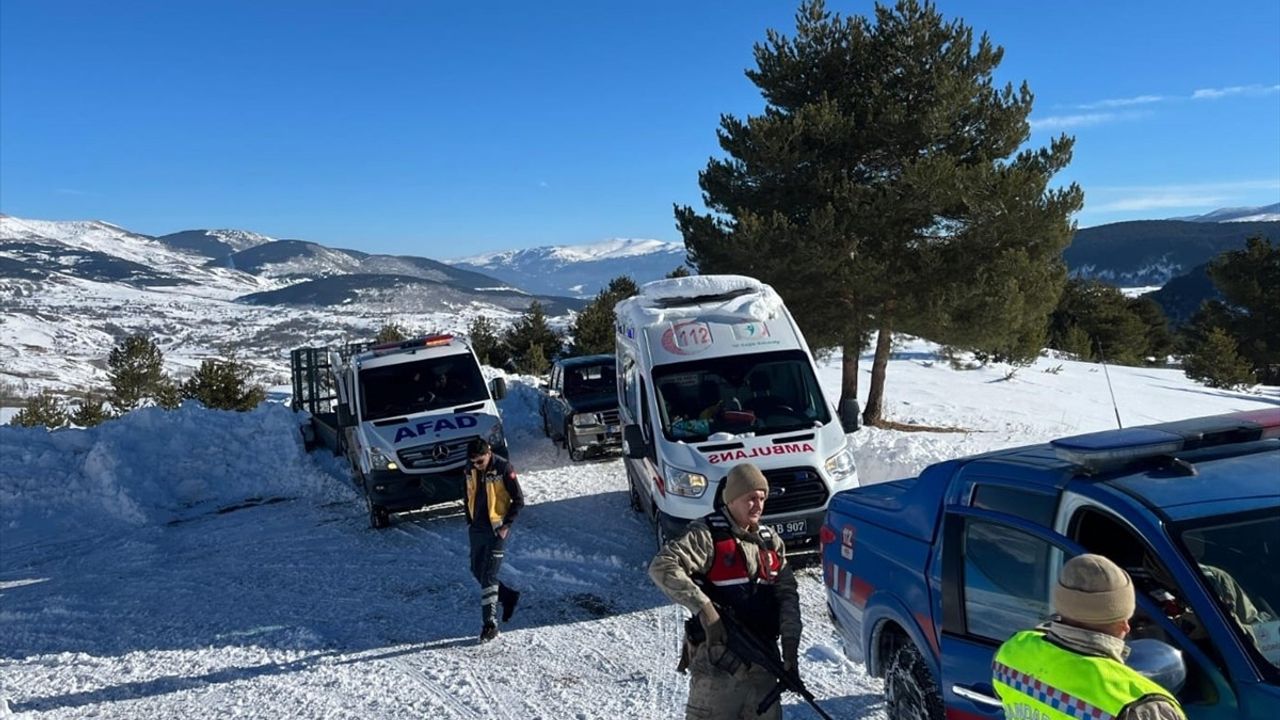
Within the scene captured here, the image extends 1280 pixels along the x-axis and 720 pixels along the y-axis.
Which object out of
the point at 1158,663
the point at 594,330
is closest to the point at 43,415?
the point at 594,330

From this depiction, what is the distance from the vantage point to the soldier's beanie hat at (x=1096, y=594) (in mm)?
2336

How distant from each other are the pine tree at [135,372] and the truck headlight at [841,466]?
108ft

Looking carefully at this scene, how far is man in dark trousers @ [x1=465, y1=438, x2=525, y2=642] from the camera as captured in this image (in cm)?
737

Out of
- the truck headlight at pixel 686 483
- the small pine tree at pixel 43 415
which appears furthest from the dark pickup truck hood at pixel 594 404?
the small pine tree at pixel 43 415

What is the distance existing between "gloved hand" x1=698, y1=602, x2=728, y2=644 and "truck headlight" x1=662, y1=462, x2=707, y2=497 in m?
4.59

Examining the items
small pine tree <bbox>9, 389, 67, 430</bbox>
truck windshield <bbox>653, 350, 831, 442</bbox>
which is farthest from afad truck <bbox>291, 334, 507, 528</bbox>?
small pine tree <bbox>9, 389, 67, 430</bbox>

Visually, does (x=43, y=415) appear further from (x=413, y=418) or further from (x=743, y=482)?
(x=743, y=482)

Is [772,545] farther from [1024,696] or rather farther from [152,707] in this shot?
[152,707]

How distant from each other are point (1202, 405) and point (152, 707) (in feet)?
92.3

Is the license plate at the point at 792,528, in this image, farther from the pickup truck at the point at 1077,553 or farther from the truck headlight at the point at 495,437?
the truck headlight at the point at 495,437

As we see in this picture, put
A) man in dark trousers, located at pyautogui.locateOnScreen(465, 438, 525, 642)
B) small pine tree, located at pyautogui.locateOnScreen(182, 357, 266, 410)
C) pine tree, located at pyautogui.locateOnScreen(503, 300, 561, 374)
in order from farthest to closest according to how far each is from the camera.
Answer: pine tree, located at pyautogui.locateOnScreen(503, 300, 561, 374)
small pine tree, located at pyautogui.locateOnScreen(182, 357, 266, 410)
man in dark trousers, located at pyautogui.locateOnScreen(465, 438, 525, 642)

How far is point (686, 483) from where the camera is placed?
828 centimetres

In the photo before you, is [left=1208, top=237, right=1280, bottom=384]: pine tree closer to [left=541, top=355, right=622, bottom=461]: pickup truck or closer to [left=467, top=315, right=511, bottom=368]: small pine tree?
[left=467, top=315, right=511, bottom=368]: small pine tree

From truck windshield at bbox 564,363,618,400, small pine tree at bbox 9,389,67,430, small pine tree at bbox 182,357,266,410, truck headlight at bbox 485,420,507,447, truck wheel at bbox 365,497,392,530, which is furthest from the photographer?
small pine tree at bbox 9,389,67,430
